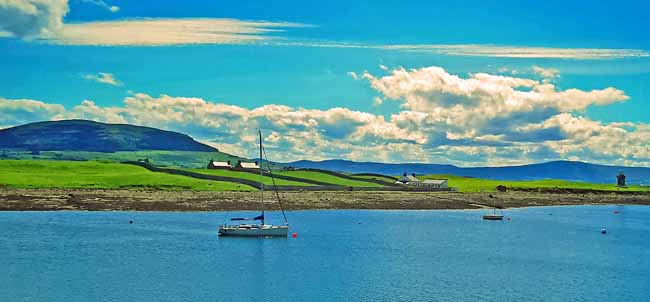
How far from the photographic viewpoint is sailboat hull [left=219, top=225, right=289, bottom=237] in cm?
7388

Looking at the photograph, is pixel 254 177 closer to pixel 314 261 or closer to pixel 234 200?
pixel 234 200

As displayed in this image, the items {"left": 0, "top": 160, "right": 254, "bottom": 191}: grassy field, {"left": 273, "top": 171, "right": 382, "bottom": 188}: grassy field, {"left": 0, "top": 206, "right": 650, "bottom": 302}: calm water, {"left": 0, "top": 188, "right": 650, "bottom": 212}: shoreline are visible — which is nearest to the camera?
{"left": 0, "top": 206, "right": 650, "bottom": 302}: calm water

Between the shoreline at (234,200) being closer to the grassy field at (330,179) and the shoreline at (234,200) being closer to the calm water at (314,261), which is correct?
the calm water at (314,261)

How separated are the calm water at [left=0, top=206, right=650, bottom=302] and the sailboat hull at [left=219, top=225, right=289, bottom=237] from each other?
1411 mm

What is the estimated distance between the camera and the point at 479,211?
124562 mm

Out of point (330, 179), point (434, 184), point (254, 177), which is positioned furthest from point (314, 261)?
point (434, 184)

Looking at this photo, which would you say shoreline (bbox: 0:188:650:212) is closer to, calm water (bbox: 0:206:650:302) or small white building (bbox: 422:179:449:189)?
A: calm water (bbox: 0:206:650:302)

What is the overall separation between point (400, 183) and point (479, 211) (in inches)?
2029

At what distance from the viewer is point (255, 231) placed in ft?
244

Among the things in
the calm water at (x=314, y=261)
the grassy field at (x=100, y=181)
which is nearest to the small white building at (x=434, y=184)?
the grassy field at (x=100, y=181)

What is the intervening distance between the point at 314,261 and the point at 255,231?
1583 cm

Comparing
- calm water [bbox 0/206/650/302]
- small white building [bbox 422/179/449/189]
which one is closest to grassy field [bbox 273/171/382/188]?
small white building [bbox 422/179/449/189]

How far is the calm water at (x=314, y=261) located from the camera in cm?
4625

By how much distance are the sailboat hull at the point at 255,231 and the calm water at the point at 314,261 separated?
1.41m
